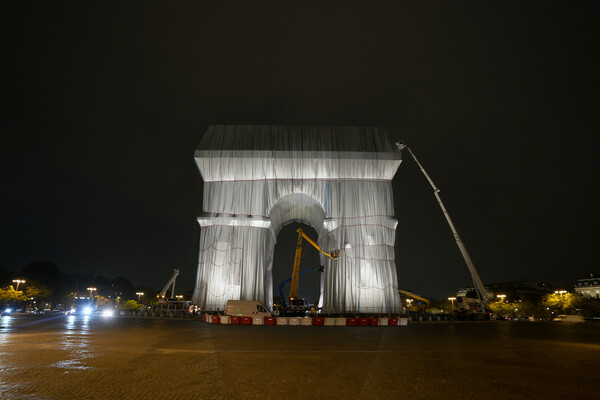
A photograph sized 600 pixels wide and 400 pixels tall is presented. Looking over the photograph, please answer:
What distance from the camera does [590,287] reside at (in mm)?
96938

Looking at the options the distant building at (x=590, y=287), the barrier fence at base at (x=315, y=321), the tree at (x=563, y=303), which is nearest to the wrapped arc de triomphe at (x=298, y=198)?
the barrier fence at base at (x=315, y=321)

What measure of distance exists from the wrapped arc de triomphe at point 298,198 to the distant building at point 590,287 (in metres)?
91.4

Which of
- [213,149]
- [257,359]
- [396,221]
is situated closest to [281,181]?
[213,149]

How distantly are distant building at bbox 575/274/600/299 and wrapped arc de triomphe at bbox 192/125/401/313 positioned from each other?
91368 mm

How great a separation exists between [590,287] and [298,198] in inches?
3909

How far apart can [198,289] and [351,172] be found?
1692 centimetres

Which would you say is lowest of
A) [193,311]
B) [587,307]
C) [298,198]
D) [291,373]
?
[291,373]

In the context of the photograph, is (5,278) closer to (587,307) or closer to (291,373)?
(291,373)

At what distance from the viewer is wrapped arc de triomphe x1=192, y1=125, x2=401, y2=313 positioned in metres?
31.5

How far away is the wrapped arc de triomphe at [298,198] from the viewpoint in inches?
1239

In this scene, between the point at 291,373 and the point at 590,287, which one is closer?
the point at 291,373

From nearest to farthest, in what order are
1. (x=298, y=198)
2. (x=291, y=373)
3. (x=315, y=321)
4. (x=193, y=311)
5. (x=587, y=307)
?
(x=291, y=373), (x=315, y=321), (x=193, y=311), (x=298, y=198), (x=587, y=307)

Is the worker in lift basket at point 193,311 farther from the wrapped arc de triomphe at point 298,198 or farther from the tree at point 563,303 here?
the tree at point 563,303

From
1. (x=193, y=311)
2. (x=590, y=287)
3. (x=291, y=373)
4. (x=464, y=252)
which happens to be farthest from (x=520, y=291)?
(x=291, y=373)
